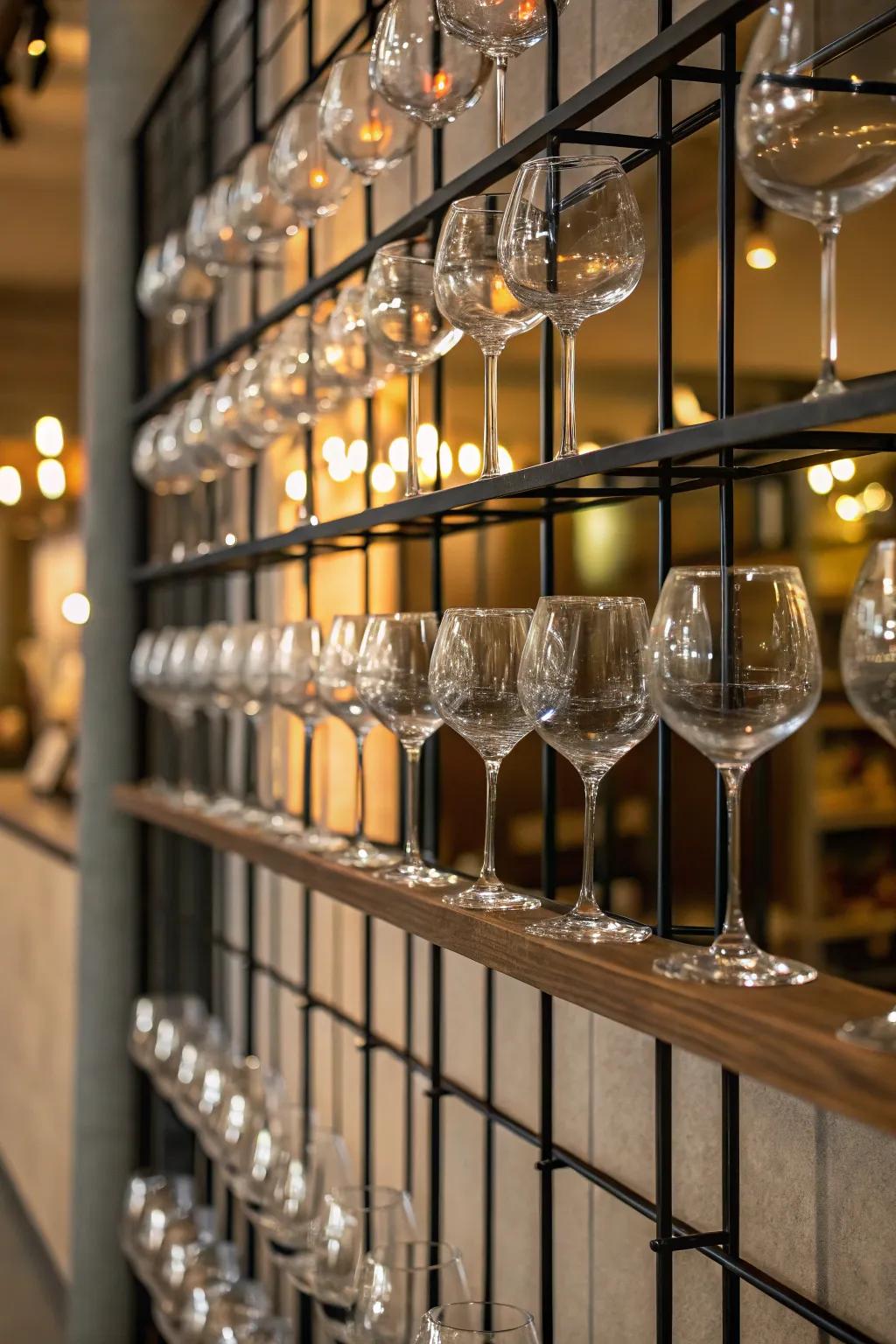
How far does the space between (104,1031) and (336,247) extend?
1504 millimetres

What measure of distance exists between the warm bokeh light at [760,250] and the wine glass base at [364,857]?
2.48 metres

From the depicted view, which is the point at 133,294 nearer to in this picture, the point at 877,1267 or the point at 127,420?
the point at 127,420

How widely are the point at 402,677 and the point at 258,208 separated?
2.74ft

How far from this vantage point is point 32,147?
4.74 meters

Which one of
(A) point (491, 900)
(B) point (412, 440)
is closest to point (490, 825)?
(A) point (491, 900)

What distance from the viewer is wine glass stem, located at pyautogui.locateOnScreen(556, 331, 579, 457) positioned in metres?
1.07

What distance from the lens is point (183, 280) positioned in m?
2.25

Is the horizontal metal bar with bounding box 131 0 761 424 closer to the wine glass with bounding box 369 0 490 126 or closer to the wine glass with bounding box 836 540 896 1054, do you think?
the wine glass with bounding box 369 0 490 126

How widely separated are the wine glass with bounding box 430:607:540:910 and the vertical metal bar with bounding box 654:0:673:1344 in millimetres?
115

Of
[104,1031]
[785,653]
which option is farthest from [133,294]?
[785,653]

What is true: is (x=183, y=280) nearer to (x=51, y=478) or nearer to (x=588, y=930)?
(x=588, y=930)

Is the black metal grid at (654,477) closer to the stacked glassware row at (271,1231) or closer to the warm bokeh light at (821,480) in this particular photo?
the stacked glassware row at (271,1231)

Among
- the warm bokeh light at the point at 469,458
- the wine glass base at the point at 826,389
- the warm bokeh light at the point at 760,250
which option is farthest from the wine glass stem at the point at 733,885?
the warm bokeh light at the point at 760,250

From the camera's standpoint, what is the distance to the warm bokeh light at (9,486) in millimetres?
5332
